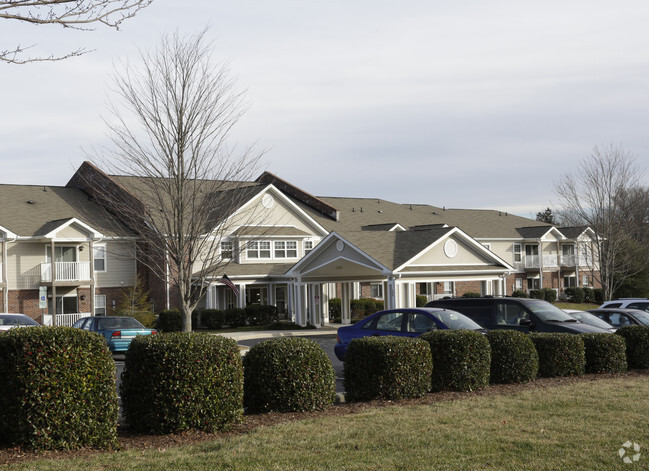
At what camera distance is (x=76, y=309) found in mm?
35250

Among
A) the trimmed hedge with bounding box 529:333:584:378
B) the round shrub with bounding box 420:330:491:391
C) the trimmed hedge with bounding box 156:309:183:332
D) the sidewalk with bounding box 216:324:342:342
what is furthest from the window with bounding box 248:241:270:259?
the round shrub with bounding box 420:330:491:391

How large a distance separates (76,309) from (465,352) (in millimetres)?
27951

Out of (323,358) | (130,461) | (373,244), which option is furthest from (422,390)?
(373,244)

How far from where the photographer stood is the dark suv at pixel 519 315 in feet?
53.0

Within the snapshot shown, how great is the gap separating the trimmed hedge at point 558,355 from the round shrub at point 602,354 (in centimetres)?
52

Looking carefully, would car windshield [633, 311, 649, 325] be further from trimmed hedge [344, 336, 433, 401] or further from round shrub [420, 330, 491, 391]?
trimmed hedge [344, 336, 433, 401]

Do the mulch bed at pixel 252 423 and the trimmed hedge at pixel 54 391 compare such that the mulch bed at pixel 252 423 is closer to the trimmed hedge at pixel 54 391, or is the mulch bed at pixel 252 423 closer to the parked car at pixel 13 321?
the trimmed hedge at pixel 54 391

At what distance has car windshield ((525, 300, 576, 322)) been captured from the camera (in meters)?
16.4

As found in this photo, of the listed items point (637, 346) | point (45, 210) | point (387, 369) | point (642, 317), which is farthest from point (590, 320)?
point (45, 210)

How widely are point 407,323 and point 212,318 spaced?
69.6 feet

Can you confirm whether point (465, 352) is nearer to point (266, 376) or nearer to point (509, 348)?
point (509, 348)

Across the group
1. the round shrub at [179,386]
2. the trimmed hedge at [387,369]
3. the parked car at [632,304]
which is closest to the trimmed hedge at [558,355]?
the trimmed hedge at [387,369]

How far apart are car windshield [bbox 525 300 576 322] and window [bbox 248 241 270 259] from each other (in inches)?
946

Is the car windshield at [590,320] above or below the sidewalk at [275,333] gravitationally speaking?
above
